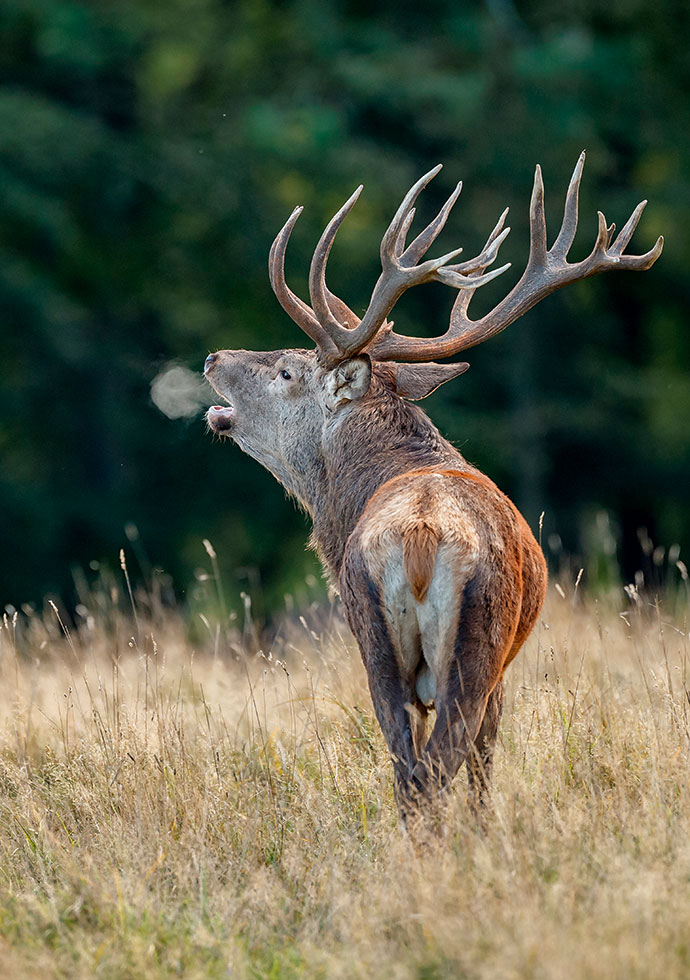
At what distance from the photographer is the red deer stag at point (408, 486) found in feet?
12.6

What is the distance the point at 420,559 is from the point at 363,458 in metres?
1.44

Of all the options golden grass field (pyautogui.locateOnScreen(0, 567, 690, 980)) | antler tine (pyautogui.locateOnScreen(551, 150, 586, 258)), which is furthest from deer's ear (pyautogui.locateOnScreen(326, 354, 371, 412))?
golden grass field (pyautogui.locateOnScreen(0, 567, 690, 980))

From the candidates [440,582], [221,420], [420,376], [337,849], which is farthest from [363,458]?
[337,849]

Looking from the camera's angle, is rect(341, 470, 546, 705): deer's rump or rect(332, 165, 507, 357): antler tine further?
rect(332, 165, 507, 357): antler tine

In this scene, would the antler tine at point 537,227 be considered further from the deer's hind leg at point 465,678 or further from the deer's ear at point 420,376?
the deer's hind leg at point 465,678

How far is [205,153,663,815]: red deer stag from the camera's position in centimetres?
385

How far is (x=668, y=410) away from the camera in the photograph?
17234mm

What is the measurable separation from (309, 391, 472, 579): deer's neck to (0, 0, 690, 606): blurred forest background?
10424mm

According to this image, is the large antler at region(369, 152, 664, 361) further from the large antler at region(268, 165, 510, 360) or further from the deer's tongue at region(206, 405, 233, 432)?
the deer's tongue at region(206, 405, 233, 432)

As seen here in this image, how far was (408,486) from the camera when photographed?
172 inches

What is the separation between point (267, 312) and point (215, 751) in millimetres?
12819

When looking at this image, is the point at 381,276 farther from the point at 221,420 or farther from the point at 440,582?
the point at 440,582

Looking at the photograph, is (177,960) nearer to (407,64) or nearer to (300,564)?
(300,564)

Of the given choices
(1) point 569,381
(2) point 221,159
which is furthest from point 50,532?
(1) point 569,381
